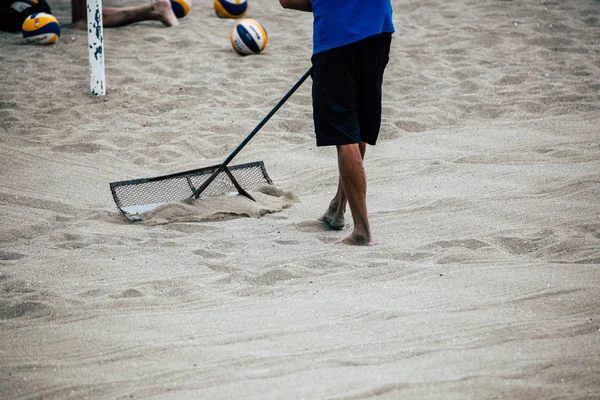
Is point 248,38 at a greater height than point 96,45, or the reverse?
point 96,45

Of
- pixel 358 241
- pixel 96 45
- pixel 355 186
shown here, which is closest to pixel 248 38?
pixel 96 45

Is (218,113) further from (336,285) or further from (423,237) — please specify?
(336,285)

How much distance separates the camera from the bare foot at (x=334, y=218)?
167 inches

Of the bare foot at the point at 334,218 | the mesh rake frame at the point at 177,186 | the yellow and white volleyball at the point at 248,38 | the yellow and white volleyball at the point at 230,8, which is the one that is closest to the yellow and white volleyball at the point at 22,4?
the yellow and white volleyball at the point at 230,8

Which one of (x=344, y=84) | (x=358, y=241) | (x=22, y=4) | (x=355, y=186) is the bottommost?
(x=22, y=4)

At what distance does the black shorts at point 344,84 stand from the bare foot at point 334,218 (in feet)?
1.84

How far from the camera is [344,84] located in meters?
3.78

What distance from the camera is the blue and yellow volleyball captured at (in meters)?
8.62

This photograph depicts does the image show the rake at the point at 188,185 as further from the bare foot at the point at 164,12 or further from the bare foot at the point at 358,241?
the bare foot at the point at 164,12

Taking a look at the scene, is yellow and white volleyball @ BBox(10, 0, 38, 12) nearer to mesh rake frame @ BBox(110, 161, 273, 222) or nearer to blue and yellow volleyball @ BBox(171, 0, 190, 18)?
blue and yellow volleyball @ BBox(171, 0, 190, 18)

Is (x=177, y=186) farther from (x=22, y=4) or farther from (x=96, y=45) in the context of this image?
(x=22, y=4)

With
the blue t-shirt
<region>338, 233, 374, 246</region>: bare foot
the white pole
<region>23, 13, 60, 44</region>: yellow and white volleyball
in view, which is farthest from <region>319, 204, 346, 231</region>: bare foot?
<region>23, 13, 60, 44</region>: yellow and white volleyball

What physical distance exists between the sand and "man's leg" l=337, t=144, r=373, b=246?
0.40 feet

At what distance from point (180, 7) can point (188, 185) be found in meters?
4.44
